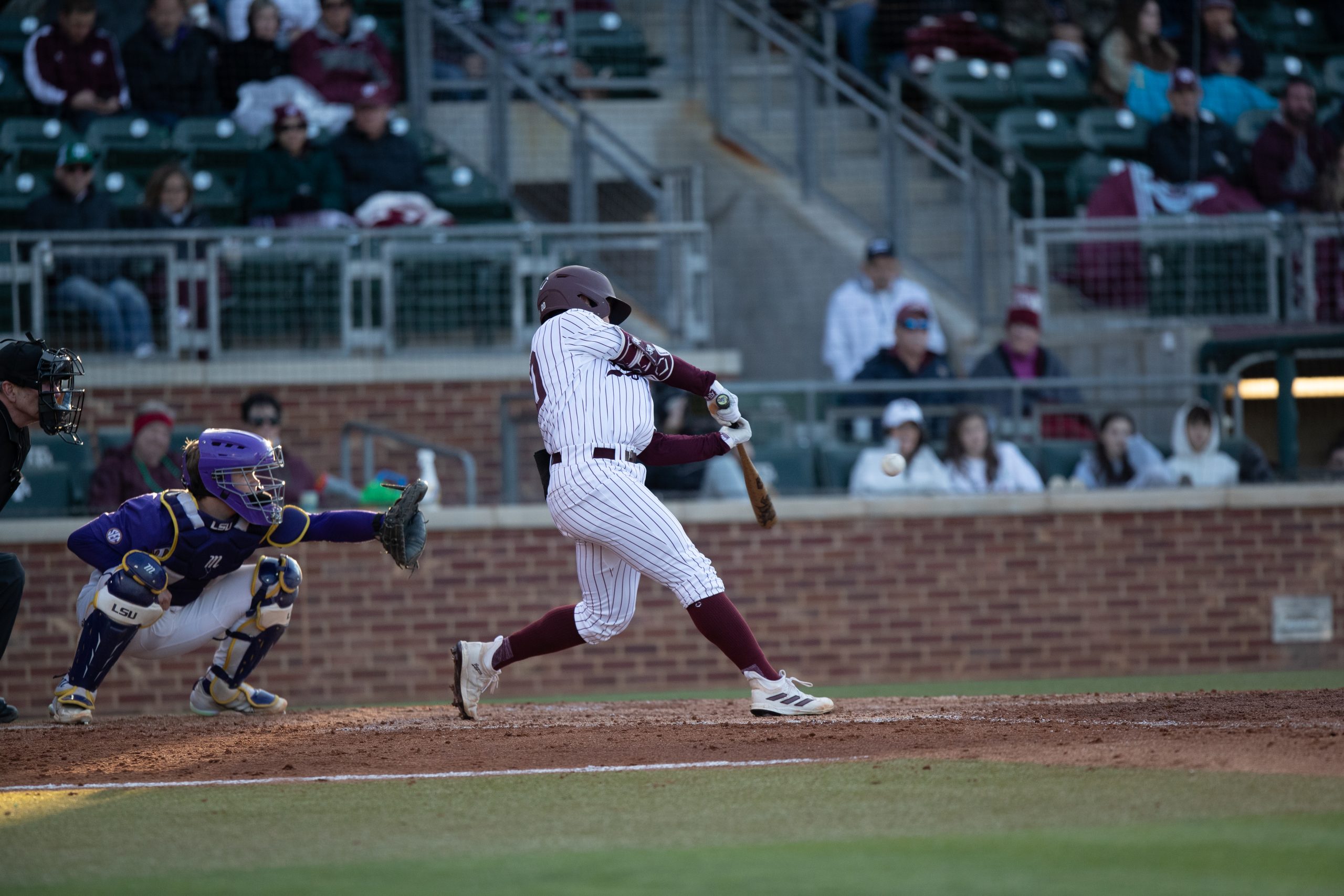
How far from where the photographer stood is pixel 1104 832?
3924 millimetres

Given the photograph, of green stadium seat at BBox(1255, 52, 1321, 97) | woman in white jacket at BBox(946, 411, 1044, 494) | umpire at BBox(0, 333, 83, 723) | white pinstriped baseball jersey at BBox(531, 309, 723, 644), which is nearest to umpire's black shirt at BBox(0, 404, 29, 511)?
umpire at BBox(0, 333, 83, 723)

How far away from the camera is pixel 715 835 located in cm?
407

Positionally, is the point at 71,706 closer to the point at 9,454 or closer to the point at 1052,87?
the point at 9,454

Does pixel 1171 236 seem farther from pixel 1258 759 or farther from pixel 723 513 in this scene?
pixel 1258 759

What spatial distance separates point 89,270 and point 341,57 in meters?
3.05

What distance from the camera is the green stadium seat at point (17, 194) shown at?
11414 millimetres

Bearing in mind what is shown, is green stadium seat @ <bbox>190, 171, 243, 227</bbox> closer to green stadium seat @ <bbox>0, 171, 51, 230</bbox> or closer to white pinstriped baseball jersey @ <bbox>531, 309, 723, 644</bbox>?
green stadium seat @ <bbox>0, 171, 51, 230</bbox>

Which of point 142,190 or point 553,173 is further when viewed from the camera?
point 553,173

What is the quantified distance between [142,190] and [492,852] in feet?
29.0

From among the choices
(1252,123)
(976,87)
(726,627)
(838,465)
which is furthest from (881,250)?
(726,627)

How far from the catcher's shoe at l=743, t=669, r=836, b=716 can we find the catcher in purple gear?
1.46 metres

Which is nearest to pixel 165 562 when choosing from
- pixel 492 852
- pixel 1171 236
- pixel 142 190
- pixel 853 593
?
A: pixel 492 852

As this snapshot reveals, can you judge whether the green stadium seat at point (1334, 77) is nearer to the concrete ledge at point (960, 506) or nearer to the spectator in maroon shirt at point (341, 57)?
the concrete ledge at point (960, 506)

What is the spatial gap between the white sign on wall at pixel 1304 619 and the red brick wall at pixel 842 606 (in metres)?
0.06
